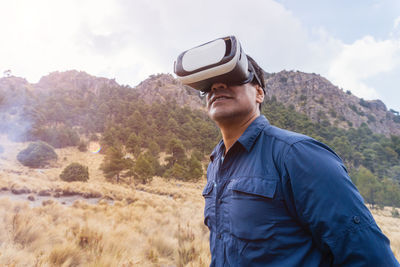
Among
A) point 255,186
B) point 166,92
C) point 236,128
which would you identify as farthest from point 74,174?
point 166,92

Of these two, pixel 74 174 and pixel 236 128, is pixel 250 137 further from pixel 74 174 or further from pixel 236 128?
pixel 74 174

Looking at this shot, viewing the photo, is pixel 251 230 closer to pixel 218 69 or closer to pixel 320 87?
pixel 218 69

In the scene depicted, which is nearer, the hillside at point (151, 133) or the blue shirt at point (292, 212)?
the blue shirt at point (292, 212)

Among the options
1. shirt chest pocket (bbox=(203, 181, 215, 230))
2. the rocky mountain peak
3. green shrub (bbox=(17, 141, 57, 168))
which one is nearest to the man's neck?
shirt chest pocket (bbox=(203, 181, 215, 230))

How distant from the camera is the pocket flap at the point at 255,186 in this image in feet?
3.29

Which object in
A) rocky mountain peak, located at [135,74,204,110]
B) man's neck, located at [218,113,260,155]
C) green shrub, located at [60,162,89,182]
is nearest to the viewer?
man's neck, located at [218,113,260,155]

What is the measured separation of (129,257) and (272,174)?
A: 2855mm

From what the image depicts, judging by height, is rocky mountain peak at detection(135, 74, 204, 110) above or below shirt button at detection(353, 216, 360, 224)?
above

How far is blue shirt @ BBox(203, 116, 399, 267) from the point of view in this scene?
2.65ft

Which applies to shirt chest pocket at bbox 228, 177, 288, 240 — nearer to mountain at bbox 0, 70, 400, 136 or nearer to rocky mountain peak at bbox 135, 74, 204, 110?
rocky mountain peak at bbox 135, 74, 204, 110

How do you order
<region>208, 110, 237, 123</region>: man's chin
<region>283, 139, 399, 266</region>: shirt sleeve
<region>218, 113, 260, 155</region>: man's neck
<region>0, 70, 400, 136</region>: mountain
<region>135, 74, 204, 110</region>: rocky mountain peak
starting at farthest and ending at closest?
<region>0, 70, 400, 136</region>: mountain
<region>135, 74, 204, 110</region>: rocky mountain peak
<region>218, 113, 260, 155</region>: man's neck
<region>208, 110, 237, 123</region>: man's chin
<region>283, 139, 399, 266</region>: shirt sleeve

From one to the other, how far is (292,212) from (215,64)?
2.97 feet

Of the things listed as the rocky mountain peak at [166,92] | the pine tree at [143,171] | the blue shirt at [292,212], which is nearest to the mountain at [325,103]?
the rocky mountain peak at [166,92]

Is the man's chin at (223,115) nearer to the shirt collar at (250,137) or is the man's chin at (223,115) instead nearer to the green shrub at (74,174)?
the shirt collar at (250,137)
